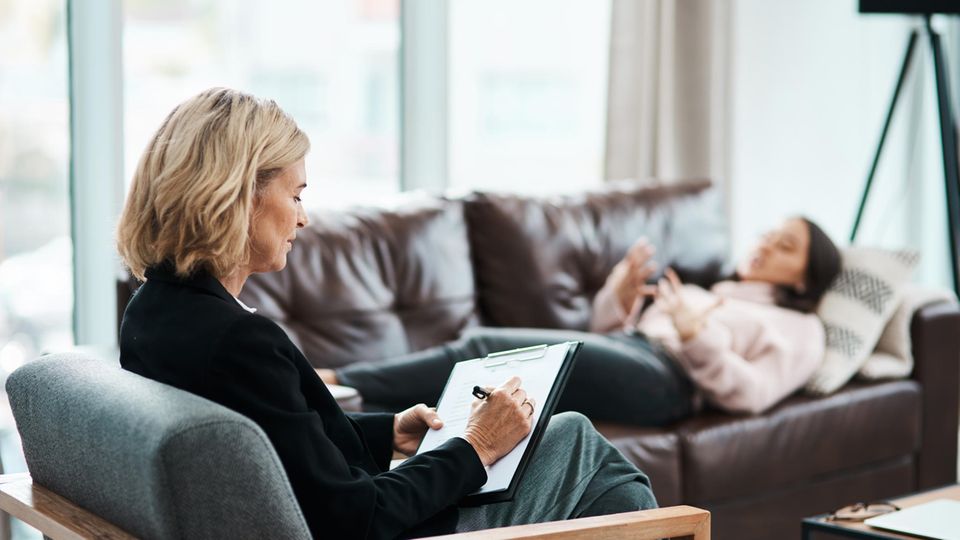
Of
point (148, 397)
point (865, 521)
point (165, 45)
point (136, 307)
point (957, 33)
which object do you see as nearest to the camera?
point (148, 397)

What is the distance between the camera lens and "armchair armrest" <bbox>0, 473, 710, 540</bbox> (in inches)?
57.9

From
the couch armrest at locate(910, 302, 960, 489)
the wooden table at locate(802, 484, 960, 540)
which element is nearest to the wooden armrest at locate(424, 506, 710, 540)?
the wooden table at locate(802, 484, 960, 540)

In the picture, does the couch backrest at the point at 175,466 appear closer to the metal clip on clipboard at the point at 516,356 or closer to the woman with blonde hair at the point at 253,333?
the woman with blonde hair at the point at 253,333

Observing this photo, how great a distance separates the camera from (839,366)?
3.22m

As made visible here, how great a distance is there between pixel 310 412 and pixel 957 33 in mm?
4756

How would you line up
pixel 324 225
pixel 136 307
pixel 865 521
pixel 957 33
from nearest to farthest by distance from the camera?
1. pixel 136 307
2. pixel 865 521
3. pixel 324 225
4. pixel 957 33

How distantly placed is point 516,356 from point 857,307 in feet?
5.69

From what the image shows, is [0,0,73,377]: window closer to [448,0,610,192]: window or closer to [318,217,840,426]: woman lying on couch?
[318,217,840,426]: woman lying on couch

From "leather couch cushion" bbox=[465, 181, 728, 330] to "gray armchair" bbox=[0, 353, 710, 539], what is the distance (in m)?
1.67

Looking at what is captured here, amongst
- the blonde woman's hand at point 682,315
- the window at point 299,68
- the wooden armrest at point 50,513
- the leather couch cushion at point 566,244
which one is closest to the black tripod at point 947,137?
the leather couch cushion at point 566,244

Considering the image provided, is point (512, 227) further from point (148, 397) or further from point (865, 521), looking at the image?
point (148, 397)

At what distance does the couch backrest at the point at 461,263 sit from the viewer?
9.50 ft

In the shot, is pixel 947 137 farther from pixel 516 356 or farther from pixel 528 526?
pixel 528 526

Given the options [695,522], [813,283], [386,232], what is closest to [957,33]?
[813,283]
